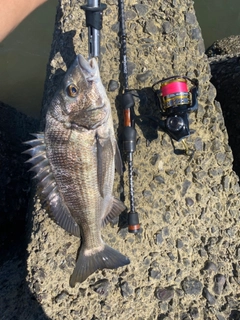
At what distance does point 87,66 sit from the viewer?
224 cm

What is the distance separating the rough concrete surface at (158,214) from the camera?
7.92 feet

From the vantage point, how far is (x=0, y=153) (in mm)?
3453

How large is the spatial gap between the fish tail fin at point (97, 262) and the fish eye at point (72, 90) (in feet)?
4.15

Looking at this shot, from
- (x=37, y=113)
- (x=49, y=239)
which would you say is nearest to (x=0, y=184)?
(x=49, y=239)

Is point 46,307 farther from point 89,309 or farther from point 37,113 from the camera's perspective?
point 37,113

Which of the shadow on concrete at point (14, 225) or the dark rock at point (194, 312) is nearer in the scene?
the dark rock at point (194, 312)

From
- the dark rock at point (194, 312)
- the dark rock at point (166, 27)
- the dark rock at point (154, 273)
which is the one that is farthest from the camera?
the dark rock at point (166, 27)

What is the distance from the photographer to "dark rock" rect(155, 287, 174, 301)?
7.91ft

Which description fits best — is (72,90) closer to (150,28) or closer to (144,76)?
(144,76)

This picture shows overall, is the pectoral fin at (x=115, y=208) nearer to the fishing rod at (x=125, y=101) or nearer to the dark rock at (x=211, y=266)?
the fishing rod at (x=125, y=101)

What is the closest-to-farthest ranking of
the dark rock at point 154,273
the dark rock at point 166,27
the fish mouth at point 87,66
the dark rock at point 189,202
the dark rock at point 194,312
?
the fish mouth at point 87,66 → the dark rock at point 194,312 → the dark rock at point 154,273 → the dark rock at point 189,202 → the dark rock at point 166,27

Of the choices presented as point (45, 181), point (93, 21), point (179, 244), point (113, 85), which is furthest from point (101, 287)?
point (93, 21)

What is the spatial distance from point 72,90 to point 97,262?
4.56 ft

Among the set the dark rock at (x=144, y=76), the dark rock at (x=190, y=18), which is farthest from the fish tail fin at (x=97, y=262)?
the dark rock at (x=190, y=18)
